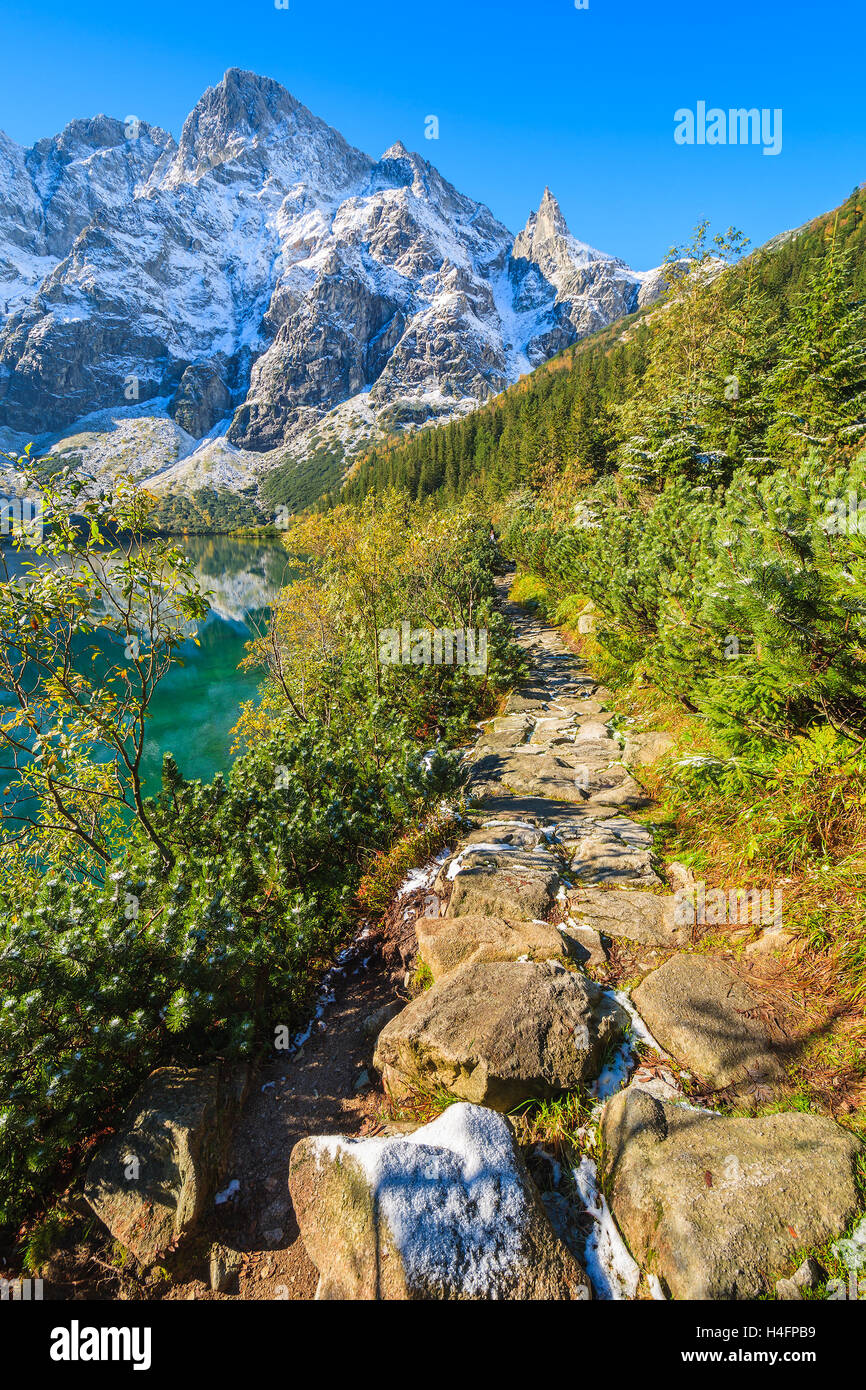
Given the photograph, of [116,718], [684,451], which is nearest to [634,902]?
[116,718]

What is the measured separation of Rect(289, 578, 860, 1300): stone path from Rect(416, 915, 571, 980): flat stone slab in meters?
0.01

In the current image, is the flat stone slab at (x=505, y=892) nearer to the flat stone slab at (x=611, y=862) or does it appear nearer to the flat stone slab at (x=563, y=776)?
the flat stone slab at (x=611, y=862)

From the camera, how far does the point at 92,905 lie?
3.62 meters

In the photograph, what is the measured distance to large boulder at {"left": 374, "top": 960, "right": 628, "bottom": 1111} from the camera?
2.80m

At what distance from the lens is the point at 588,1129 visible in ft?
8.70

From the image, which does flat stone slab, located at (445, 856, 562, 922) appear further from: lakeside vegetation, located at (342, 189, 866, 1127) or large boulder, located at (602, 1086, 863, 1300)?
large boulder, located at (602, 1086, 863, 1300)

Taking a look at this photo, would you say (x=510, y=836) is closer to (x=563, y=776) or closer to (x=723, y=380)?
(x=563, y=776)

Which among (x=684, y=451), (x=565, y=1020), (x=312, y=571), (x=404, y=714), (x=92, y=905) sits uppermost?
(x=684, y=451)

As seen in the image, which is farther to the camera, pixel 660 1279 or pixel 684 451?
pixel 684 451

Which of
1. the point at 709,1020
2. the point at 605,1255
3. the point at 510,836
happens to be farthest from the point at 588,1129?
the point at 510,836

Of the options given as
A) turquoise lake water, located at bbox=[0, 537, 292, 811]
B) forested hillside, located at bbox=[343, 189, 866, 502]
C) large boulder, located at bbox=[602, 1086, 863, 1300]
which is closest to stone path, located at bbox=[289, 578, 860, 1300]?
large boulder, located at bbox=[602, 1086, 863, 1300]
